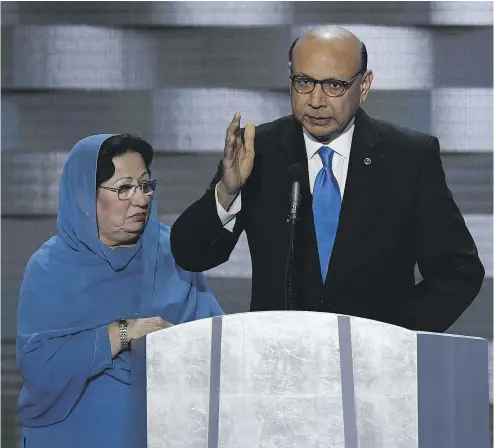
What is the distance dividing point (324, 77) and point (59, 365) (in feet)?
3.03

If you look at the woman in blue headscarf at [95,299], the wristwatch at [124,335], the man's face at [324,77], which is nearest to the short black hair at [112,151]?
the woman in blue headscarf at [95,299]

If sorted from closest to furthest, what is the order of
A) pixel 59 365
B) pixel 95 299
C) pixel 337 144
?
1. pixel 337 144
2. pixel 59 365
3. pixel 95 299

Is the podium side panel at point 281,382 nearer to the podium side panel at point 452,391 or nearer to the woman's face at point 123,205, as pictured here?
the podium side panel at point 452,391

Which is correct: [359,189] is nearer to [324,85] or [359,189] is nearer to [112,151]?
[324,85]

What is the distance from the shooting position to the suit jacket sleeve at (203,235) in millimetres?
2072

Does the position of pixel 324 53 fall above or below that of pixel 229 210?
above

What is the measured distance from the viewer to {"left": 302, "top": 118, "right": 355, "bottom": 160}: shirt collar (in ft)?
7.15

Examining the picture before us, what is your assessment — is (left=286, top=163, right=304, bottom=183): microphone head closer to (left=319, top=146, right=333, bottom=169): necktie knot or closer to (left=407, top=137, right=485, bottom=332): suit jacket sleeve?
(left=319, top=146, right=333, bottom=169): necktie knot

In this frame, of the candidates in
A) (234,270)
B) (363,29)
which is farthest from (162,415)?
(363,29)

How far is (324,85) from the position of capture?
2.02 m

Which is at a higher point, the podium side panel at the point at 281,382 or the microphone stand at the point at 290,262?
the microphone stand at the point at 290,262

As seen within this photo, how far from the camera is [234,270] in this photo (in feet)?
10.8

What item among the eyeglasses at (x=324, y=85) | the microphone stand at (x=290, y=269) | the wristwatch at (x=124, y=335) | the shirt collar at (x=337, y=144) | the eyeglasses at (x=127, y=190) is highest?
the eyeglasses at (x=324, y=85)

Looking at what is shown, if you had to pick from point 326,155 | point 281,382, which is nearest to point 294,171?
point 326,155
